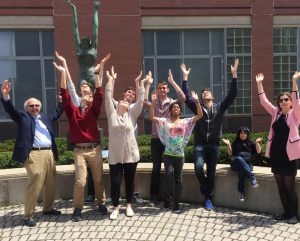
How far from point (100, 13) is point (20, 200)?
32.9 ft

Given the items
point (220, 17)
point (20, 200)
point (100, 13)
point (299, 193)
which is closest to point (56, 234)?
point (20, 200)

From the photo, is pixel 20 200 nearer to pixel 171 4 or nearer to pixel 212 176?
pixel 212 176

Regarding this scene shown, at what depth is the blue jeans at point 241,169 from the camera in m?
5.23

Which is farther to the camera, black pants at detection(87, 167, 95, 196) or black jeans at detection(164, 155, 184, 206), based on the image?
black pants at detection(87, 167, 95, 196)

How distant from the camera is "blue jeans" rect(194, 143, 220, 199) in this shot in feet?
17.3

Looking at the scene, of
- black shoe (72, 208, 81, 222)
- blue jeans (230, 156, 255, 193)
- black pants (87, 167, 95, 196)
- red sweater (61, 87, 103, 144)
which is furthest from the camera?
black pants (87, 167, 95, 196)

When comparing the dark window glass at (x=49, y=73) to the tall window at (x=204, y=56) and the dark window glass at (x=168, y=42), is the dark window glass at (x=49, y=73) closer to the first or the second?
the tall window at (x=204, y=56)

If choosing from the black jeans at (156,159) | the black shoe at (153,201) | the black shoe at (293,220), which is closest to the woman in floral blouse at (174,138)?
the black jeans at (156,159)

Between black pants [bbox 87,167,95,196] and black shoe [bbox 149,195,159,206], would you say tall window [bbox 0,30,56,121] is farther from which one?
black shoe [bbox 149,195,159,206]

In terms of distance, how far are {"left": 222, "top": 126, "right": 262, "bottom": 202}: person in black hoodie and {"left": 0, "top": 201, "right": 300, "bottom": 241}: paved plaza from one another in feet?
1.45

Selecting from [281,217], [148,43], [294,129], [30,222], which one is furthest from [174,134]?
[148,43]

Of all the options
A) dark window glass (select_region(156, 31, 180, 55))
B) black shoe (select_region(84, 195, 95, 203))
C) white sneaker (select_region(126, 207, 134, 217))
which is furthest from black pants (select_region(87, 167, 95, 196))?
dark window glass (select_region(156, 31, 180, 55))

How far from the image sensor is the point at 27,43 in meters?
14.8

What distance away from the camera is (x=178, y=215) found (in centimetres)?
526
